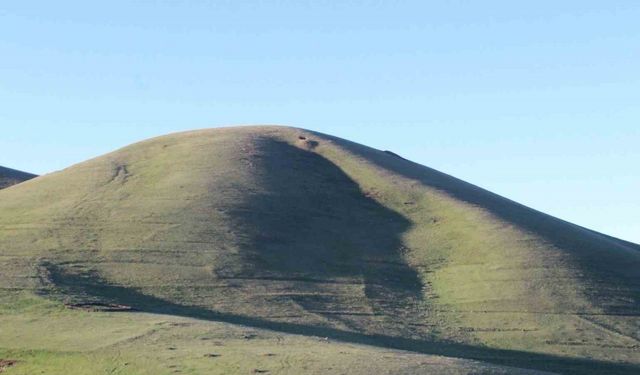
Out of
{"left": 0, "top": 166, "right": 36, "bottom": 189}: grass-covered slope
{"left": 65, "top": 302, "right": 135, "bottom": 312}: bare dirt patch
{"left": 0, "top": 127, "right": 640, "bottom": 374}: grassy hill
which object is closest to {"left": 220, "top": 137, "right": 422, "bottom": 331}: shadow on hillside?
{"left": 0, "top": 127, "right": 640, "bottom": 374}: grassy hill

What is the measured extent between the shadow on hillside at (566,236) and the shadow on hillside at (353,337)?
10.9m

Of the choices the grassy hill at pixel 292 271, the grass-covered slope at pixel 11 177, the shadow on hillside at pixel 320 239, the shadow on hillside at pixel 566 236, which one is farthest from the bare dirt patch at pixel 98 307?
the grass-covered slope at pixel 11 177

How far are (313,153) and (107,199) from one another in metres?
20.5

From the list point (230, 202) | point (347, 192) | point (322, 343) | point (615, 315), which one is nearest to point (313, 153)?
point (347, 192)

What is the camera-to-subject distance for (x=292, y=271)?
217 ft

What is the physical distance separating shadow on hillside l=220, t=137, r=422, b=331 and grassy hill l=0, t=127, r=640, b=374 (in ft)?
0.54

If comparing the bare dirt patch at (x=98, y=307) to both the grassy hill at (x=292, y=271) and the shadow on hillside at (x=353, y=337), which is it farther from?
the shadow on hillside at (x=353, y=337)

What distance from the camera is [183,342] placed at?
44.7m

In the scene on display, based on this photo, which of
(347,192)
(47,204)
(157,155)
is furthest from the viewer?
(157,155)

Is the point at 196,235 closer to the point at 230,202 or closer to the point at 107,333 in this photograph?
the point at 230,202

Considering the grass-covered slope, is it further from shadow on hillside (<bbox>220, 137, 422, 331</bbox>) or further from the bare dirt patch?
the bare dirt patch

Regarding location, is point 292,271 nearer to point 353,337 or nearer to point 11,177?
point 353,337

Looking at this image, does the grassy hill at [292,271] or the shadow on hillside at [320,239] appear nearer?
the grassy hill at [292,271]

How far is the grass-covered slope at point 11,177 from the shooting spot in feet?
321
